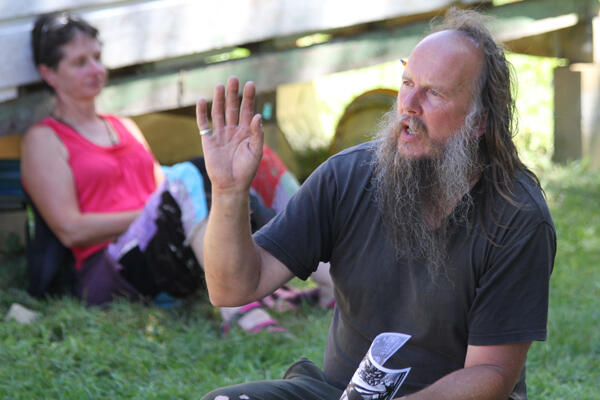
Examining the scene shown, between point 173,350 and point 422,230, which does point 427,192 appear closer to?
point 422,230

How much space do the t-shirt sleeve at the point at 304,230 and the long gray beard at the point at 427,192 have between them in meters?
0.15

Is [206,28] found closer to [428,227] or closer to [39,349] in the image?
[39,349]

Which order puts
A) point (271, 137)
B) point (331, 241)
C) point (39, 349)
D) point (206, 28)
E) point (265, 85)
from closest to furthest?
point (331, 241) → point (39, 349) → point (206, 28) → point (265, 85) → point (271, 137)

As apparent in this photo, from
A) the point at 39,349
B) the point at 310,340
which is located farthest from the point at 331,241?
the point at 39,349

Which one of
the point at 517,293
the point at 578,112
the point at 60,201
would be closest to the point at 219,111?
the point at 517,293

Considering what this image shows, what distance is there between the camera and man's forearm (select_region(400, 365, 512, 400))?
7.08ft

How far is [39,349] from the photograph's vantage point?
11.9ft

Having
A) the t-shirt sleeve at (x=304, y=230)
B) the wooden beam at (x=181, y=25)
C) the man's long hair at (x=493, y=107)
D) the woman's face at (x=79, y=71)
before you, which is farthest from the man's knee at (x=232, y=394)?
the wooden beam at (x=181, y=25)

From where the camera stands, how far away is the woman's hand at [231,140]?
7.41 feet

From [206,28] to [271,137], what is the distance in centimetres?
133

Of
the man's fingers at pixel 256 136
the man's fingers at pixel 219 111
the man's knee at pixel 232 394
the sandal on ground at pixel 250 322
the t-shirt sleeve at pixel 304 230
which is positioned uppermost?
the man's fingers at pixel 219 111

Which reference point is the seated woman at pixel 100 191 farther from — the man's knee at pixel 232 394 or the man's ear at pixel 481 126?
the man's ear at pixel 481 126

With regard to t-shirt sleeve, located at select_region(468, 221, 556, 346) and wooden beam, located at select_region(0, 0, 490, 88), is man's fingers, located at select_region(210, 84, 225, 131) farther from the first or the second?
wooden beam, located at select_region(0, 0, 490, 88)

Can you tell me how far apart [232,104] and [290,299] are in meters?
2.22
